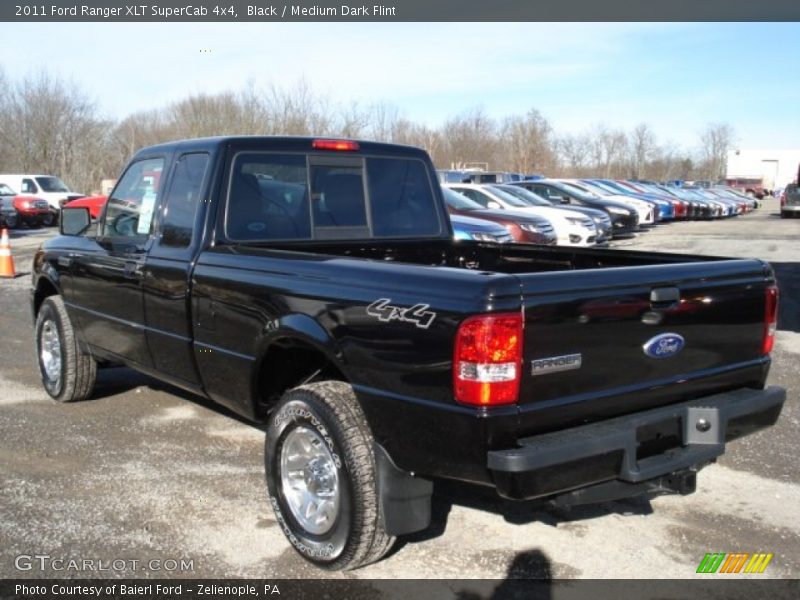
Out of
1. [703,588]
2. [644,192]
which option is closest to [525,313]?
[703,588]

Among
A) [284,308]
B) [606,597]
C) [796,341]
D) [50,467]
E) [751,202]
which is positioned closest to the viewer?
[606,597]

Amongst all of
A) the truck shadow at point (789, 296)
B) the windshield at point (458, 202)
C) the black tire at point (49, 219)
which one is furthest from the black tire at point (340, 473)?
the black tire at point (49, 219)

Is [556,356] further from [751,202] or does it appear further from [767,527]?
[751,202]

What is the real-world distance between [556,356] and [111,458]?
334 cm

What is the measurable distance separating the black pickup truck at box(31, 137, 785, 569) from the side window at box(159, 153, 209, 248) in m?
0.02

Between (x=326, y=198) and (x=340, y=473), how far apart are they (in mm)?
2015

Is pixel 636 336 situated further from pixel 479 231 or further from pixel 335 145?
pixel 479 231

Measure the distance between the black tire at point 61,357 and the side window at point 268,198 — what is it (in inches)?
87.0

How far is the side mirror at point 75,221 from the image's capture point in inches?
231

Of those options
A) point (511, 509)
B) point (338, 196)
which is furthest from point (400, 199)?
point (511, 509)

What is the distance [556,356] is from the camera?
3016 mm

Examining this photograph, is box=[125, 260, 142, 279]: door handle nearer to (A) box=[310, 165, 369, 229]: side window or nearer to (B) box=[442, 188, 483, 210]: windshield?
(A) box=[310, 165, 369, 229]: side window

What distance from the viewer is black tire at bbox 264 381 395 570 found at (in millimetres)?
3334

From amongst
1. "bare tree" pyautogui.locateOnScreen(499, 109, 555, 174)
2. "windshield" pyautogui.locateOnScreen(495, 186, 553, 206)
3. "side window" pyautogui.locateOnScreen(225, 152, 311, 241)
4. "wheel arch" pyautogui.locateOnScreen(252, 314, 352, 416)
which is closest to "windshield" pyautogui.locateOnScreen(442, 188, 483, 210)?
"windshield" pyautogui.locateOnScreen(495, 186, 553, 206)
